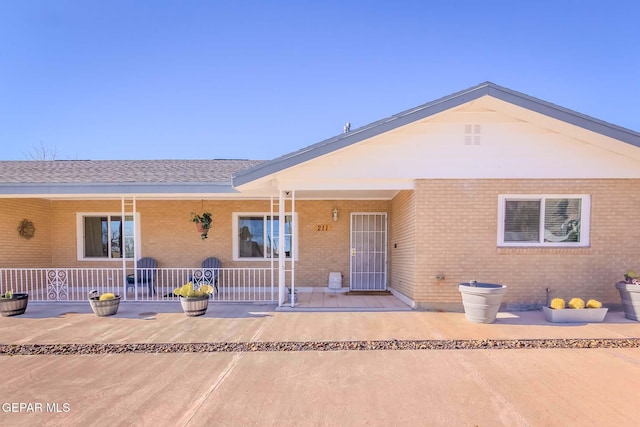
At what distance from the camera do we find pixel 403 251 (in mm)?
7938

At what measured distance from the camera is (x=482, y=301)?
5.75 m

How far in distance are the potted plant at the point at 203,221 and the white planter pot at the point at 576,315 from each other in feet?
28.2

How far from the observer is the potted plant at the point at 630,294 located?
5.92 metres

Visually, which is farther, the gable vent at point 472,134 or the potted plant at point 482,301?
the gable vent at point 472,134

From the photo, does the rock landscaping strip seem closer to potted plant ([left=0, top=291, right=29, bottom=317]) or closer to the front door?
potted plant ([left=0, top=291, right=29, bottom=317])

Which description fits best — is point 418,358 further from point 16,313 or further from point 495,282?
point 16,313

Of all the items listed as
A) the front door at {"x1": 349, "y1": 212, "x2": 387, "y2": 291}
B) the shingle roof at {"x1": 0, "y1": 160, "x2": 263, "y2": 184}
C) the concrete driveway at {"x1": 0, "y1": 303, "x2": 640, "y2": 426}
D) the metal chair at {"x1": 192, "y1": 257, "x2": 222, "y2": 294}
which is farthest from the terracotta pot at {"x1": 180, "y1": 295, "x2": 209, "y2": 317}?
the front door at {"x1": 349, "y1": 212, "x2": 387, "y2": 291}

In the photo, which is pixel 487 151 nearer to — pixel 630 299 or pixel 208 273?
pixel 630 299

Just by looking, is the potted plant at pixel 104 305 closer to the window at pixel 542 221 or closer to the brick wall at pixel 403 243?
the brick wall at pixel 403 243

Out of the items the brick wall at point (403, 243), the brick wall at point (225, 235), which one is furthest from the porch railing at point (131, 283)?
the brick wall at point (403, 243)

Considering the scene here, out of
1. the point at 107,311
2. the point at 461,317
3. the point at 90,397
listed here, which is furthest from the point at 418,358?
the point at 107,311

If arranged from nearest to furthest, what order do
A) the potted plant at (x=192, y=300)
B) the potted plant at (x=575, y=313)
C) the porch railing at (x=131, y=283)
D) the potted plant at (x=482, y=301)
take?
1. the potted plant at (x=482, y=301)
2. the potted plant at (x=575, y=313)
3. the potted plant at (x=192, y=300)
4. the porch railing at (x=131, y=283)

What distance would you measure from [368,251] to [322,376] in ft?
20.1

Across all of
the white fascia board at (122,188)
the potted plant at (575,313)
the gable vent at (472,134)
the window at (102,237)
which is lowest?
the potted plant at (575,313)
